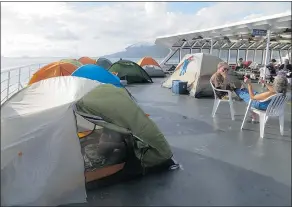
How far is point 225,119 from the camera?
531 cm

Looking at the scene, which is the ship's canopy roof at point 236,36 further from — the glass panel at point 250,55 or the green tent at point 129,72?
the green tent at point 129,72

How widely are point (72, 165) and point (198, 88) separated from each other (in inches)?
229

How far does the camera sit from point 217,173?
9.82 ft

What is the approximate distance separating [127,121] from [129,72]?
338 inches

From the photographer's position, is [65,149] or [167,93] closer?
[65,149]

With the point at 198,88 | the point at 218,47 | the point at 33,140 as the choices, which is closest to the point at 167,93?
the point at 198,88

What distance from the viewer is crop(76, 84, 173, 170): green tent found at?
9.44 ft

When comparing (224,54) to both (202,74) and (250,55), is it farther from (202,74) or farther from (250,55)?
(202,74)

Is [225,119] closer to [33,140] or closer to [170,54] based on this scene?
[33,140]

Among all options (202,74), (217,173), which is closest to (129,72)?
(202,74)

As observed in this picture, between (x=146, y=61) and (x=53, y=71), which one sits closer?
(x=53, y=71)

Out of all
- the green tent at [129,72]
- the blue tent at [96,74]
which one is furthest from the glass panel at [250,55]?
the blue tent at [96,74]

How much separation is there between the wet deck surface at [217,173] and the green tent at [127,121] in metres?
0.24

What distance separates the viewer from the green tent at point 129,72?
11281 millimetres
